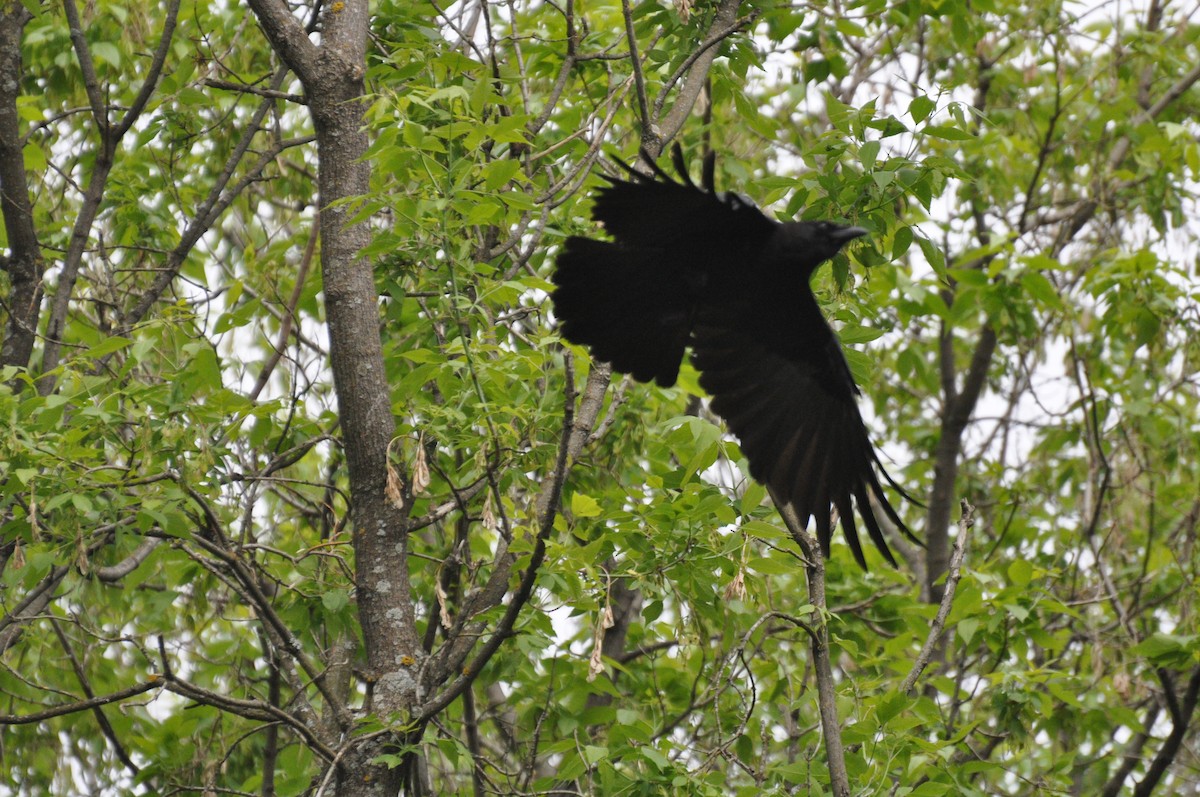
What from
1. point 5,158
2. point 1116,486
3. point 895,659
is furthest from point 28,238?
point 1116,486

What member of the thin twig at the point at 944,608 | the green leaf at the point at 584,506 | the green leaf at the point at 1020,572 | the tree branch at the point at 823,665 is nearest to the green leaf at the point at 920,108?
the thin twig at the point at 944,608

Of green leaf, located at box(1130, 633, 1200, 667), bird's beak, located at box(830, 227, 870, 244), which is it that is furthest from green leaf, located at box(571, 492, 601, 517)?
green leaf, located at box(1130, 633, 1200, 667)

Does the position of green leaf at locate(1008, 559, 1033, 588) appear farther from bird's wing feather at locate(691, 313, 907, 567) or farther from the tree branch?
the tree branch

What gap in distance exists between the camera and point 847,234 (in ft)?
14.4

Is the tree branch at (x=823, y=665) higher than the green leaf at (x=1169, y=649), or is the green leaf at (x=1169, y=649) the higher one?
the green leaf at (x=1169, y=649)

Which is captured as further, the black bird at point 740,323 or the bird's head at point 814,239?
the black bird at point 740,323

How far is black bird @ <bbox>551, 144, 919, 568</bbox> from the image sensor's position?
4.57 metres

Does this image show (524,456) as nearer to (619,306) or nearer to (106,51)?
(619,306)

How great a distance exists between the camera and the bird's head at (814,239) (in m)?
4.43

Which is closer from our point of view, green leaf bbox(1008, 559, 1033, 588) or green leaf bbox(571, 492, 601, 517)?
green leaf bbox(571, 492, 601, 517)

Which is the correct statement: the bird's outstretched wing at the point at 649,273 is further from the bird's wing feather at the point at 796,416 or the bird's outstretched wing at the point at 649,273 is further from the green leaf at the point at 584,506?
the green leaf at the point at 584,506

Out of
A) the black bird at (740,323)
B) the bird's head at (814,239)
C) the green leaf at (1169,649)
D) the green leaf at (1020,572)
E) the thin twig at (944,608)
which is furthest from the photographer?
the green leaf at (1169,649)

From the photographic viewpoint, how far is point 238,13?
5.96 meters

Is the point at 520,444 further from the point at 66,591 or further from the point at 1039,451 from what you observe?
the point at 1039,451
